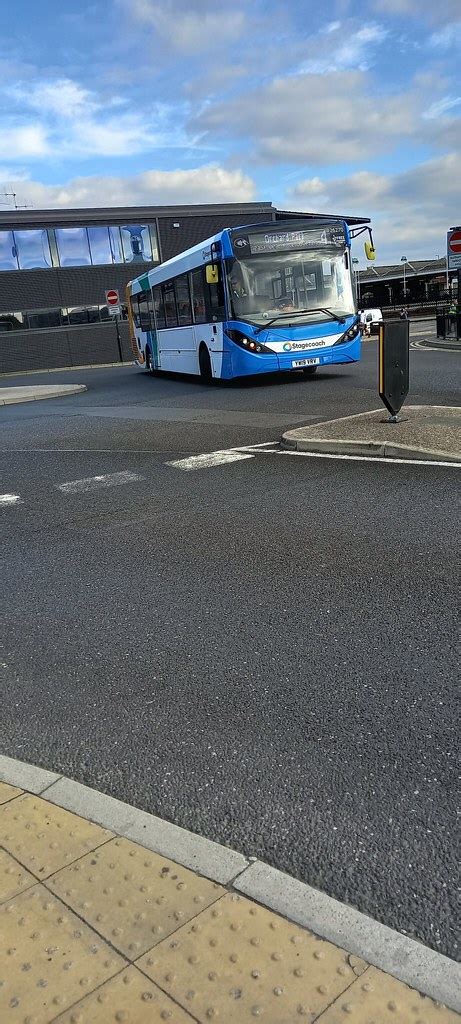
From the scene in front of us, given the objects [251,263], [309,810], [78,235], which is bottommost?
[309,810]

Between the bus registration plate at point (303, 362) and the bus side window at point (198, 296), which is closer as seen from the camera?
the bus registration plate at point (303, 362)

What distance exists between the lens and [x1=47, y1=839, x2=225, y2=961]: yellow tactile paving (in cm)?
228

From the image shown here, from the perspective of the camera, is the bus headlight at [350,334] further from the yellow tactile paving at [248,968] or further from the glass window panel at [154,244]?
the glass window panel at [154,244]

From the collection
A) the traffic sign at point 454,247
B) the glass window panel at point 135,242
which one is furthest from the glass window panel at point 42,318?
the traffic sign at point 454,247

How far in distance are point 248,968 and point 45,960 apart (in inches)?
22.0

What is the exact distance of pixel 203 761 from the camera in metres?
3.32

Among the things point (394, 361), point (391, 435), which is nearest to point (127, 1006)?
point (391, 435)

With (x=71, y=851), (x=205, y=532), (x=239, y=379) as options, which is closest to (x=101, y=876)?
(x=71, y=851)

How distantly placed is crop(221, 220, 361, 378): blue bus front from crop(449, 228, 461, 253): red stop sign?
28.1 feet

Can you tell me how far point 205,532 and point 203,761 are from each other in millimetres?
3540

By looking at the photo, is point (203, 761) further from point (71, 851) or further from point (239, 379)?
point (239, 379)

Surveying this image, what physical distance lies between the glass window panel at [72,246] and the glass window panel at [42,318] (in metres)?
2.69

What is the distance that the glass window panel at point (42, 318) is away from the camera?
43.5 metres

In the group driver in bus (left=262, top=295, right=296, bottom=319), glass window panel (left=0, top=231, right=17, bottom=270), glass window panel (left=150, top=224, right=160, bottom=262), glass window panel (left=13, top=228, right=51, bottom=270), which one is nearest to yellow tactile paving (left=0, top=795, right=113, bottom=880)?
driver in bus (left=262, top=295, right=296, bottom=319)
